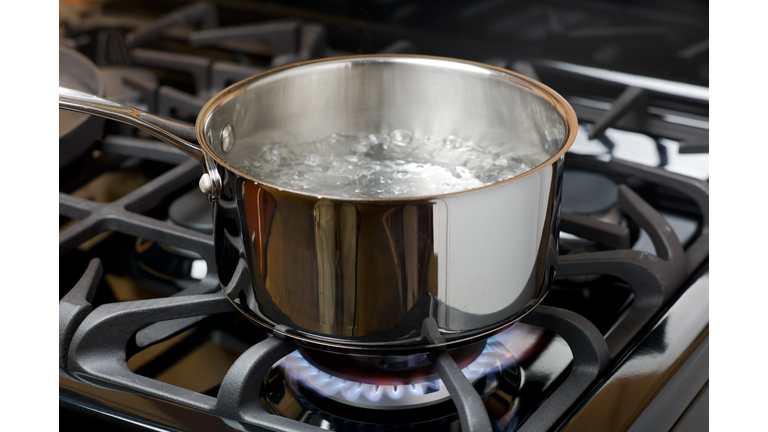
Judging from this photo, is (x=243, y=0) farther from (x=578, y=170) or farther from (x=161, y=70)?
(x=578, y=170)

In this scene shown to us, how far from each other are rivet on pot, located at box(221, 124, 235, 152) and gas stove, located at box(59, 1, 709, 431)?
70mm

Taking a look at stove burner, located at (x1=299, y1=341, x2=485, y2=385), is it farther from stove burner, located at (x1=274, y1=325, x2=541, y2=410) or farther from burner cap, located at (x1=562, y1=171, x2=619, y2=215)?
burner cap, located at (x1=562, y1=171, x2=619, y2=215)

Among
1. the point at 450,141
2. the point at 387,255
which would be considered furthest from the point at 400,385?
the point at 450,141

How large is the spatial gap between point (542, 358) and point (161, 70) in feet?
2.05

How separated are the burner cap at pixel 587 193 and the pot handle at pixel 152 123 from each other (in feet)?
1.03

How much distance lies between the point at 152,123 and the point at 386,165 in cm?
18

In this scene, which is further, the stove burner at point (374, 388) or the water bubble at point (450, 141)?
the water bubble at point (450, 141)

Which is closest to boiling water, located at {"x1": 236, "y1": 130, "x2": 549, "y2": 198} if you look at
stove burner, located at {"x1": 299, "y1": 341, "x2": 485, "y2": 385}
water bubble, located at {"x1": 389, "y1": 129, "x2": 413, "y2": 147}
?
water bubble, located at {"x1": 389, "y1": 129, "x2": 413, "y2": 147}

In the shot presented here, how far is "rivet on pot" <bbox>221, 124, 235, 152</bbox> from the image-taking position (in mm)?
483

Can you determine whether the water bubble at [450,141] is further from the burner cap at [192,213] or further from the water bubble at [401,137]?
the burner cap at [192,213]

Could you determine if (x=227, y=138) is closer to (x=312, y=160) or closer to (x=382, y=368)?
(x=312, y=160)

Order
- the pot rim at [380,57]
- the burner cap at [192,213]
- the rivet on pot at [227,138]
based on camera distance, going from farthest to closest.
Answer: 1. the burner cap at [192,213]
2. the rivet on pot at [227,138]
3. the pot rim at [380,57]

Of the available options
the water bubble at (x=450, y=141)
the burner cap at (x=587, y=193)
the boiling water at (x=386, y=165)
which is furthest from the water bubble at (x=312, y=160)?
the burner cap at (x=587, y=193)

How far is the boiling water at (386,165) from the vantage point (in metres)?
0.51
